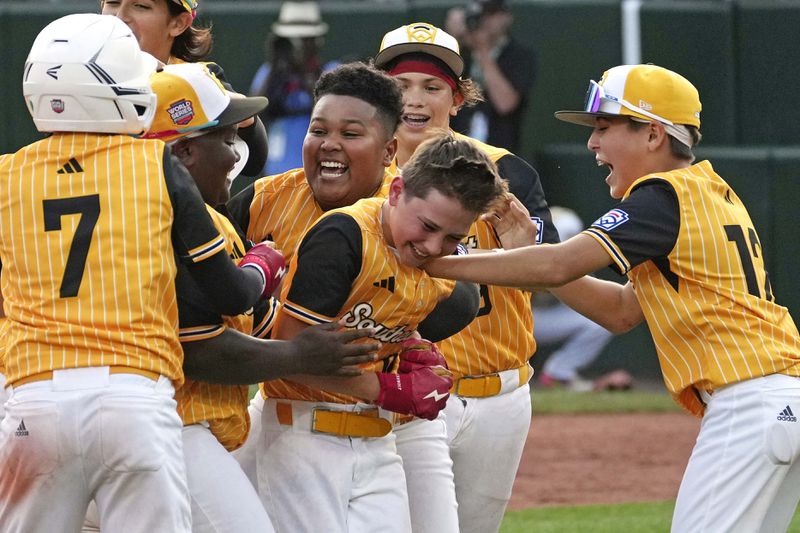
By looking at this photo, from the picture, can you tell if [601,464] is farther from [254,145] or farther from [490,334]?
[254,145]

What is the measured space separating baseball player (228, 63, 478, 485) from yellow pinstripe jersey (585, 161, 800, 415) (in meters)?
0.57

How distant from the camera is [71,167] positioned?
11.3 ft

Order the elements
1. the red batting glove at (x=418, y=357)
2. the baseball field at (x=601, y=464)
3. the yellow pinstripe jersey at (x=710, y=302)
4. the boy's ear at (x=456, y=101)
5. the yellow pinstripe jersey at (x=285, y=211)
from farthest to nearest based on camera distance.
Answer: the baseball field at (x=601, y=464)
the boy's ear at (x=456, y=101)
the yellow pinstripe jersey at (x=285, y=211)
the yellow pinstripe jersey at (x=710, y=302)
the red batting glove at (x=418, y=357)

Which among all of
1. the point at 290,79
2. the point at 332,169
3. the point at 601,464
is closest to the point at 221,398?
the point at 332,169

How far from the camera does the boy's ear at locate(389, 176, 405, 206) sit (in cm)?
389

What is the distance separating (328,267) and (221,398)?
0.50 metres

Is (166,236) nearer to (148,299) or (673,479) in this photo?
(148,299)

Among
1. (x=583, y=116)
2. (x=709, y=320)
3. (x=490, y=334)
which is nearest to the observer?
(x=709, y=320)

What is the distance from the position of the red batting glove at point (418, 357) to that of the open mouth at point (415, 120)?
131 centimetres

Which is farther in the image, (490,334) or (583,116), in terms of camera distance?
(490,334)

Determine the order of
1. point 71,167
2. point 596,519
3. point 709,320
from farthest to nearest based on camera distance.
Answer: point 596,519, point 709,320, point 71,167

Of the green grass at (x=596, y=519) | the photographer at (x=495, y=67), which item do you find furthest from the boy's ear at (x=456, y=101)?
the photographer at (x=495, y=67)

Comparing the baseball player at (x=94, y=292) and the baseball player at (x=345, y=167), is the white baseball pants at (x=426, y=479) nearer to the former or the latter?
the baseball player at (x=345, y=167)

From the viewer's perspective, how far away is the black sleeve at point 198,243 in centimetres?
349
